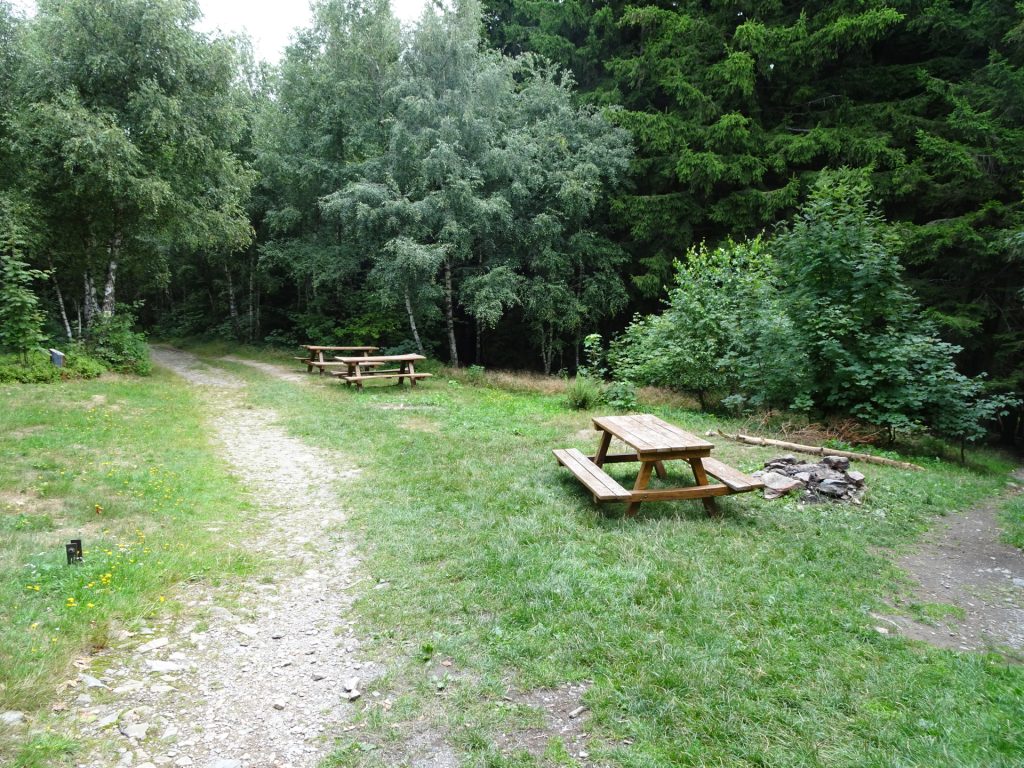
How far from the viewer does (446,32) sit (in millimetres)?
16422

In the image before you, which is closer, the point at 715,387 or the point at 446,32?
the point at 715,387

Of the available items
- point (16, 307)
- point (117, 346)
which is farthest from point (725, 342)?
point (16, 307)

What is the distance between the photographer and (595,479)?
5.36 m

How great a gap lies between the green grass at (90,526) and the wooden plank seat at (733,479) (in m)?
4.31

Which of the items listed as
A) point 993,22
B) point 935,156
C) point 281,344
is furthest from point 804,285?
point 281,344

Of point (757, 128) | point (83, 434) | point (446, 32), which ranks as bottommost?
point (83, 434)

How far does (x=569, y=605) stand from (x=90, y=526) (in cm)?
439

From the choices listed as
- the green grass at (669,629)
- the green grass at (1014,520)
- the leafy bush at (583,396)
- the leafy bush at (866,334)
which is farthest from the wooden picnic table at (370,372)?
the green grass at (1014,520)

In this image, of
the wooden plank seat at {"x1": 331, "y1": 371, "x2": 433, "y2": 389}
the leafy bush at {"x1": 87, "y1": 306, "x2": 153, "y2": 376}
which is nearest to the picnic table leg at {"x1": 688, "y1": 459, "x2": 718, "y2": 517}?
the wooden plank seat at {"x1": 331, "y1": 371, "x2": 433, "y2": 389}

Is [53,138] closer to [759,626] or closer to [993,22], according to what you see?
[759,626]

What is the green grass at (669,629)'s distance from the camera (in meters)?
2.55

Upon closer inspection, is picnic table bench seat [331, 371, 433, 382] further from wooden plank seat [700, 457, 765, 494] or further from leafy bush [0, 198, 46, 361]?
wooden plank seat [700, 457, 765, 494]

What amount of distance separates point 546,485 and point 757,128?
14524 millimetres

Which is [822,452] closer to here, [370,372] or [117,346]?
[370,372]
